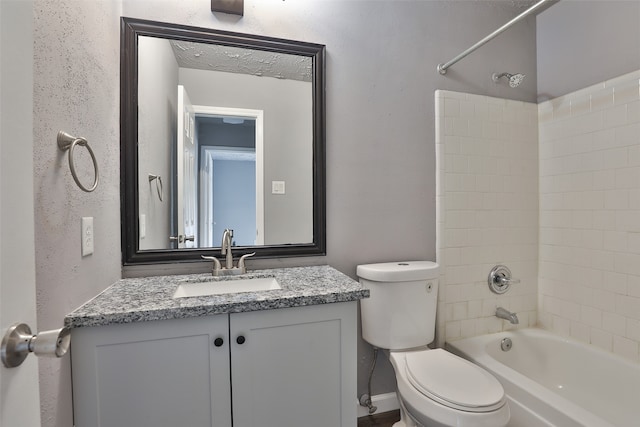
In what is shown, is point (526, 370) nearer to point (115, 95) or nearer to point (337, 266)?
point (337, 266)

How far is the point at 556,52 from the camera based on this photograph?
1933mm

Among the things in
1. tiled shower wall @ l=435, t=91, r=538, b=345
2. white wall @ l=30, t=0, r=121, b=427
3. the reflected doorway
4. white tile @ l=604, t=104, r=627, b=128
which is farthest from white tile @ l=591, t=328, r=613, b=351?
white wall @ l=30, t=0, r=121, b=427

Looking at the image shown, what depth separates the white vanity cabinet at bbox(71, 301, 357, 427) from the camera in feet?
3.12

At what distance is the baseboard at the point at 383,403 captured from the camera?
66.7 inches

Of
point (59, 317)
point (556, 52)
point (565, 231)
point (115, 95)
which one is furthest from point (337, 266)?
point (556, 52)

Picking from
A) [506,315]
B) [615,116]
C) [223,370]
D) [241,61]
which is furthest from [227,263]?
[615,116]

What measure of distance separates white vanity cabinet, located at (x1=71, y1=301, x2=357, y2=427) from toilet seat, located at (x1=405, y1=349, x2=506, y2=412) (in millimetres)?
315

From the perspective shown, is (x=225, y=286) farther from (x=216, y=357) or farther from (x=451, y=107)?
(x=451, y=107)

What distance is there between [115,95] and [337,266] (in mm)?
1256

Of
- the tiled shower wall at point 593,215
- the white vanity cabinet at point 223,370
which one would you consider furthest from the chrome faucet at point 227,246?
the tiled shower wall at point 593,215

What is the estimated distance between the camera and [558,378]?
69.4 inches

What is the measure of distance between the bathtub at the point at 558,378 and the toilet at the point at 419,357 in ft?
0.68

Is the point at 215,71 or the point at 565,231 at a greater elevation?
the point at 215,71

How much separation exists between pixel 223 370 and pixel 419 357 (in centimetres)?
90
